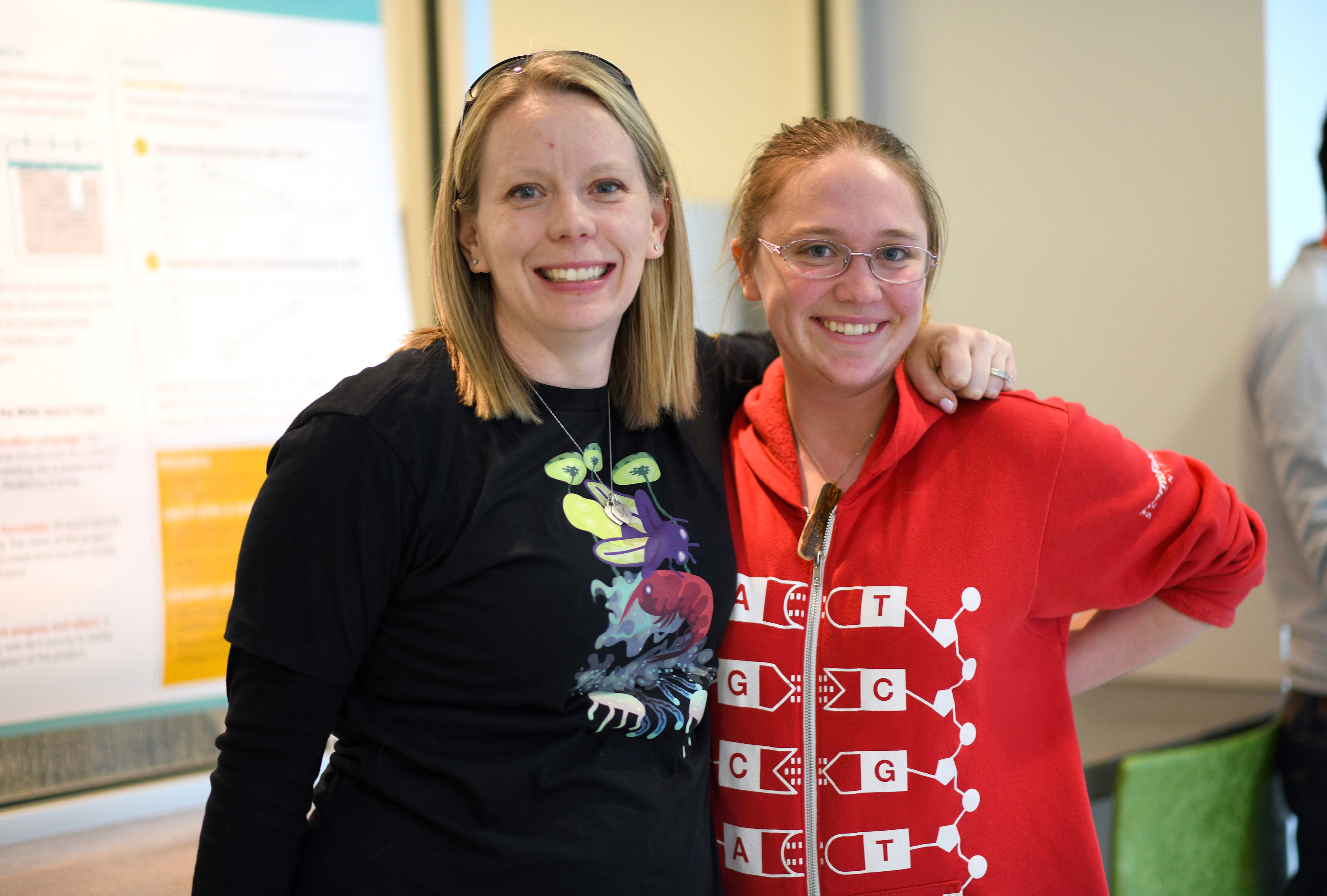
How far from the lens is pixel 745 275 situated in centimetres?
138

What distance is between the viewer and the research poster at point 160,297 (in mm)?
1651

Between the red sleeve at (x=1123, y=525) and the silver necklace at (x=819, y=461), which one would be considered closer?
the red sleeve at (x=1123, y=525)

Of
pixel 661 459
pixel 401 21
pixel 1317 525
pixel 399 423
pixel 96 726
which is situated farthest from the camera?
pixel 401 21

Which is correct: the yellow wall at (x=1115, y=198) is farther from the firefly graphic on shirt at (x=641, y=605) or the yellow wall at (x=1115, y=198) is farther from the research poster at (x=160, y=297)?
the firefly graphic on shirt at (x=641, y=605)

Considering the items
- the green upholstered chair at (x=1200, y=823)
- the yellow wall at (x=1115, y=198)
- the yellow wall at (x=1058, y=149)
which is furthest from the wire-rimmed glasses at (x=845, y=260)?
the yellow wall at (x=1115, y=198)

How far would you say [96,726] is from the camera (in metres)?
1.74

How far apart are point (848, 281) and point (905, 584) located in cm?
36

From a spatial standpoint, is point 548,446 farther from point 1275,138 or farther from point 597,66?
point 1275,138

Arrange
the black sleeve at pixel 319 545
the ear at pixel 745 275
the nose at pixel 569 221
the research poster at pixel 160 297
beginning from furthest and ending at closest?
the research poster at pixel 160 297, the ear at pixel 745 275, the nose at pixel 569 221, the black sleeve at pixel 319 545

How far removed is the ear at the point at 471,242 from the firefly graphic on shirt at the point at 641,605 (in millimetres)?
247

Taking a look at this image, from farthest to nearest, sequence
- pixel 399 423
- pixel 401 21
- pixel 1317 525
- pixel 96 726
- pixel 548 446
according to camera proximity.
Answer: pixel 401 21, pixel 1317 525, pixel 96 726, pixel 548 446, pixel 399 423

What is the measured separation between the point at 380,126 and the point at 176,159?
0.39m

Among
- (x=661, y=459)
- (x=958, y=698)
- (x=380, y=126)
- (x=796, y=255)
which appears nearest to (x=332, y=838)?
(x=661, y=459)

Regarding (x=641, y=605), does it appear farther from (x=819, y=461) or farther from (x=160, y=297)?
(x=160, y=297)
